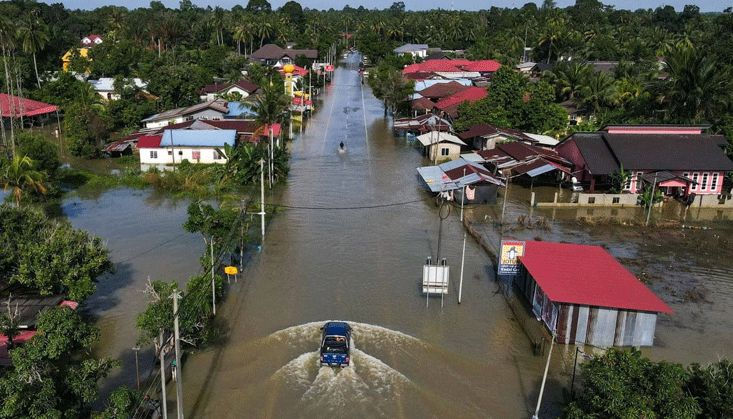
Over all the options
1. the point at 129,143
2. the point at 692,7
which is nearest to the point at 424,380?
the point at 129,143

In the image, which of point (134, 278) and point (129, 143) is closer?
point (134, 278)

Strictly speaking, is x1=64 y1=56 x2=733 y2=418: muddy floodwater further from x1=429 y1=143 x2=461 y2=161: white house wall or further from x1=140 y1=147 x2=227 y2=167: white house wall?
x1=429 y1=143 x2=461 y2=161: white house wall

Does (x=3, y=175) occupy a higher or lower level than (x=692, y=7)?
lower

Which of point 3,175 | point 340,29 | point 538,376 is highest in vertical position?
point 340,29

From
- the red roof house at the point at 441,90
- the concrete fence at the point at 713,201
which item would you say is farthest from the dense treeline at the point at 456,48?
the red roof house at the point at 441,90

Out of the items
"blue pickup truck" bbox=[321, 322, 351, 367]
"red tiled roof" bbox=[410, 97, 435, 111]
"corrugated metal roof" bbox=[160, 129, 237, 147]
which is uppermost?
"red tiled roof" bbox=[410, 97, 435, 111]

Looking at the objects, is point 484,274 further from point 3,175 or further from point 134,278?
point 3,175

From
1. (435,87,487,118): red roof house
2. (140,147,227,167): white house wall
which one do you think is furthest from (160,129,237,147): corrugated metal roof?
(435,87,487,118): red roof house
